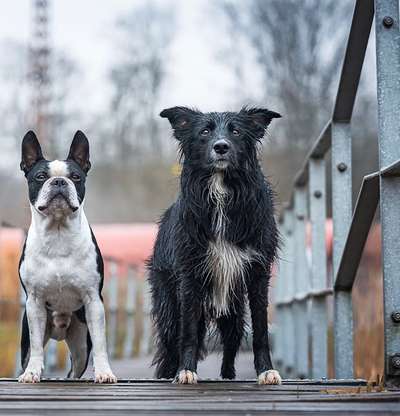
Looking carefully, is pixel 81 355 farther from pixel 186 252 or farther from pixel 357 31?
pixel 357 31

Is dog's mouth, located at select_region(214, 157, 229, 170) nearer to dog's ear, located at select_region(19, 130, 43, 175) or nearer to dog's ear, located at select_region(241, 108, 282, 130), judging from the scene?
dog's ear, located at select_region(241, 108, 282, 130)

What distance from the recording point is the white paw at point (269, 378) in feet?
10.9

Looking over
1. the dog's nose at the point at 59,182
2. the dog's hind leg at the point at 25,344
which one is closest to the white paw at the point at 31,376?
the dog's hind leg at the point at 25,344

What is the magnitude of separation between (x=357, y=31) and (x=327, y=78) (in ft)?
56.2

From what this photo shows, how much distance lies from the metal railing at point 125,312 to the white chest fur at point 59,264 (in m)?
6.28

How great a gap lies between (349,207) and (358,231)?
56 centimetres

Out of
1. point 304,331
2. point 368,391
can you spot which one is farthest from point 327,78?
point 368,391

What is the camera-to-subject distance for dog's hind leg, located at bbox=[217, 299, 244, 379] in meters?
4.02

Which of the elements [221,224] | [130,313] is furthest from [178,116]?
[130,313]

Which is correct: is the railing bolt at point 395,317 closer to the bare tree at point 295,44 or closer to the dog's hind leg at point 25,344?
the dog's hind leg at point 25,344

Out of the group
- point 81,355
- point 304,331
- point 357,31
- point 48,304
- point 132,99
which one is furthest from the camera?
point 132,99

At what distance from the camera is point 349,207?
4105mm

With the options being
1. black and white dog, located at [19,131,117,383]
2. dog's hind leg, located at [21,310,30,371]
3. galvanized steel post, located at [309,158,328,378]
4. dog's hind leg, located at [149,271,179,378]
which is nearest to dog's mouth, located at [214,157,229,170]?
black and white dog, located at [19,131,117,383]

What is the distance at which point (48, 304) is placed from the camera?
3881 millimetres
